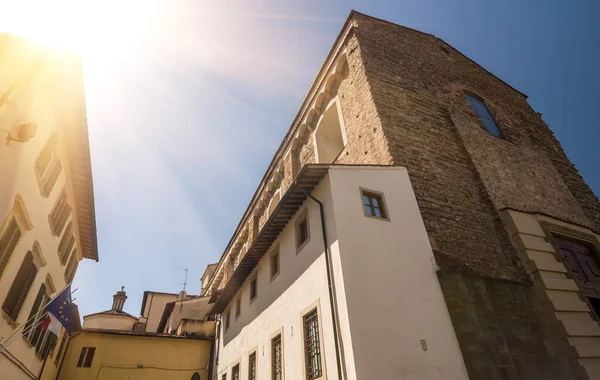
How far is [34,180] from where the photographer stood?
7.75 metres

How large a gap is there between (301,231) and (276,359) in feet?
10.3

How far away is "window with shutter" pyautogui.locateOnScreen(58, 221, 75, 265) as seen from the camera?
1102 cm

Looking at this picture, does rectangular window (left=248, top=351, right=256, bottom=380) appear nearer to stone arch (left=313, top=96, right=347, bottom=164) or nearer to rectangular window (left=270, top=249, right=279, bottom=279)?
rectangular window (left=270, top=249, right=279, bottom=279)

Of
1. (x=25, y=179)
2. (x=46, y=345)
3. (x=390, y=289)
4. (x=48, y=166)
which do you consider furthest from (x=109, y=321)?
(x=390, y=289)

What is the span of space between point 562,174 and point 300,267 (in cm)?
1107

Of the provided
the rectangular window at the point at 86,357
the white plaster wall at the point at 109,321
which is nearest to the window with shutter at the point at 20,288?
the rectangular window at the point at 86,357

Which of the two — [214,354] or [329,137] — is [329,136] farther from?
[214,354]

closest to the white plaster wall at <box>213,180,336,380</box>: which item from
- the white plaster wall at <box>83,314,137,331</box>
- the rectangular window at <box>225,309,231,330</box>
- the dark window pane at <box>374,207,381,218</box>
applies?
the dark window pane at <box>374,207,381,218</box>

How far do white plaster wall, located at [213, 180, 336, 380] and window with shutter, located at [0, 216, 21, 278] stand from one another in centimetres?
582

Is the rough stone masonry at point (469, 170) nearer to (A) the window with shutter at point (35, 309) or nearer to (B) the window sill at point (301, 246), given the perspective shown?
(B) the window sill at point (301, 246)

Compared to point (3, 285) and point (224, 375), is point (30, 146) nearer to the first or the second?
point (3, 285)

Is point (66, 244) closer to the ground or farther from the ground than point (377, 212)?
farther from the ground

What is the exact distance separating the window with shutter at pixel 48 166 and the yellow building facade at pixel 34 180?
0.03m

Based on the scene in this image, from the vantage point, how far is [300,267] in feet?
26.6
